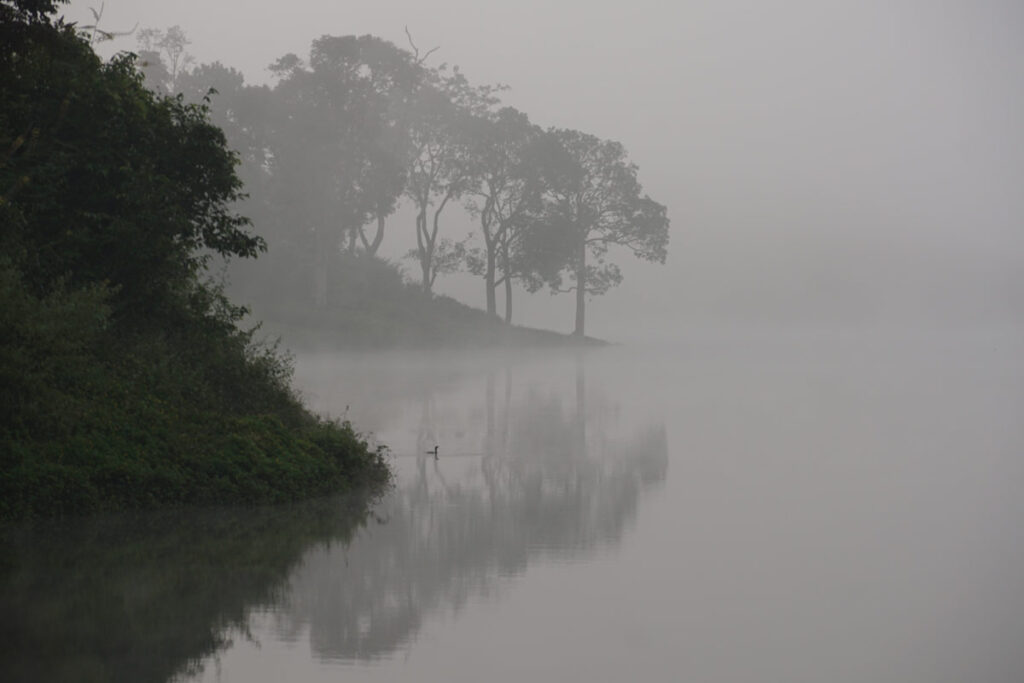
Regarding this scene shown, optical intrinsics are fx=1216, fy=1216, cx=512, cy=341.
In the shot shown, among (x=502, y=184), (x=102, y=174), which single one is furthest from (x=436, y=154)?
(x=102, y=174)

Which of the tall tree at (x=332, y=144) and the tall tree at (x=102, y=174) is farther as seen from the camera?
the tall tree at (x=332, y=144)

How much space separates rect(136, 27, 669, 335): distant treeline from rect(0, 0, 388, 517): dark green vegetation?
138 ft

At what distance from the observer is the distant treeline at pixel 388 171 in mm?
71938

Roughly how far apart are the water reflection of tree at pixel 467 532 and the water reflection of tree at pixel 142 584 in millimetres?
575

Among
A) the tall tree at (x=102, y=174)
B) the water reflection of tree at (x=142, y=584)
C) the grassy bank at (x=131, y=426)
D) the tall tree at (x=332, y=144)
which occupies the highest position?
the tall tree at (x=332, y=144)

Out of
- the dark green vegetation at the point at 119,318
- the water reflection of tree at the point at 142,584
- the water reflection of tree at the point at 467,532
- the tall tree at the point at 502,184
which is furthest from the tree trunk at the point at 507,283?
the water reflection of tree at the point at 142,584

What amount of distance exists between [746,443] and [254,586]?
16.4 m

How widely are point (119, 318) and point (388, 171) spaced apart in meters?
54.1

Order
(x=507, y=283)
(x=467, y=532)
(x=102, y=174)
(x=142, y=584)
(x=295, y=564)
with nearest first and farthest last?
(x=142, y=584), (x=295, y=564), (x=467, y=532), (x=102, y=174), (x=507, y=283)

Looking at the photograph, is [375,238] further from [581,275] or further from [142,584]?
[142,584]

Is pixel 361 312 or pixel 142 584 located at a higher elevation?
pixel 361 312

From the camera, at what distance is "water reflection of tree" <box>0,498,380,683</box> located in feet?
33.0

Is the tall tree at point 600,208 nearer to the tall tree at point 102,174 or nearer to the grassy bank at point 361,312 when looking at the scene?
the grassy bank at point 361,312

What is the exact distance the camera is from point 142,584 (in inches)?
501
